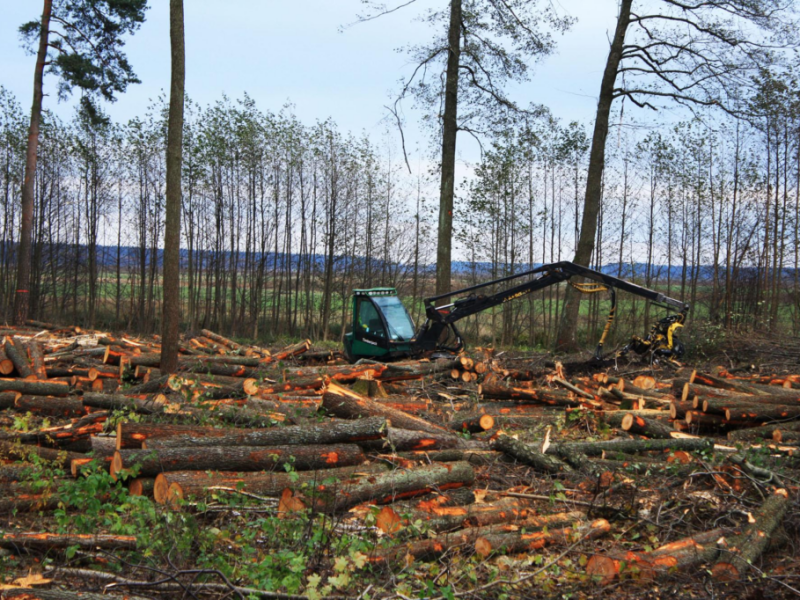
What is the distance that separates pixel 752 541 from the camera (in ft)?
14.3

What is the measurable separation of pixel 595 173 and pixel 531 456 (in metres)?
12.9

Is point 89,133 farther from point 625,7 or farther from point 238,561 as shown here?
point 238,561

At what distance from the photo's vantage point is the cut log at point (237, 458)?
17.4 feet

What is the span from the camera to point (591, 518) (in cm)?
505

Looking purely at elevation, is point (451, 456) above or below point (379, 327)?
below

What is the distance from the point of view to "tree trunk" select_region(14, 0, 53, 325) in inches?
774

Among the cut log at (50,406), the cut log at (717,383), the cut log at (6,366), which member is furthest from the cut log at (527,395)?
the cut log at (6,366)

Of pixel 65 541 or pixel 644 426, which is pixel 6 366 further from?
pixel 644 426

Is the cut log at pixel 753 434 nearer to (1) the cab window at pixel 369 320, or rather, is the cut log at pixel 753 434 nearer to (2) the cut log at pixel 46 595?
(2) the cut log at pixel 46 595

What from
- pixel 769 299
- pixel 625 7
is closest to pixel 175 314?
pixel 625 7

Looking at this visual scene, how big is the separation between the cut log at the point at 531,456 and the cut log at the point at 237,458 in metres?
1.60

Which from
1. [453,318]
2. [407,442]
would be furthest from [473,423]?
[453,318]

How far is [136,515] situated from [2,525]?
1.30 metres

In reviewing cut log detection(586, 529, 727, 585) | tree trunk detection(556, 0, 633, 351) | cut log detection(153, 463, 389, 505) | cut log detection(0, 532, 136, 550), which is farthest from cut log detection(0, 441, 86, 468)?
tree trunk detection(556, 0, 633, 351)
